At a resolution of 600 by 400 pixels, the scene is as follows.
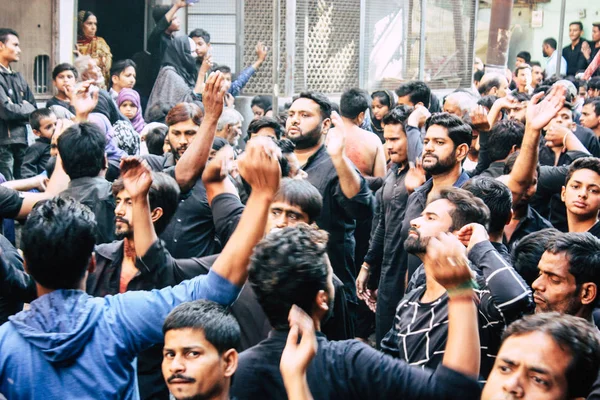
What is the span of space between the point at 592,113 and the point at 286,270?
6827 millimetres

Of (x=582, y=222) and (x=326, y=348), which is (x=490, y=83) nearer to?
(x=582, y=222)

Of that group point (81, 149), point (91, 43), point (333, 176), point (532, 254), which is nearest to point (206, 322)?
point (532, 254)

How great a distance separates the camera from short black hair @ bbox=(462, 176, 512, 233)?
4.54 m

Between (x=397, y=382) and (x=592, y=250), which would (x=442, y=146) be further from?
(x=397, y=382)

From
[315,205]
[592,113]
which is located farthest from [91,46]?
[315,205]

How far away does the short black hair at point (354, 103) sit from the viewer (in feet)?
25.1

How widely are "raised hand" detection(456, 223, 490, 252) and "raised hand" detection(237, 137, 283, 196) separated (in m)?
1.25

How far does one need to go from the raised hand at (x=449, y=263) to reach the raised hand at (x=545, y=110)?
9.20ft

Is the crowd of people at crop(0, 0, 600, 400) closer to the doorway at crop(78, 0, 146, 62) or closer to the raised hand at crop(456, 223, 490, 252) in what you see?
the raised hand at crop(456, 223, 490, 252)

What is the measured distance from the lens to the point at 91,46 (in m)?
11.5

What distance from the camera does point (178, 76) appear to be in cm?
1101

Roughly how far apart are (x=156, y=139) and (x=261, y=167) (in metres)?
4.40

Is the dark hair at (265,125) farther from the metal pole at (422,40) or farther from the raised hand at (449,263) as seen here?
the metal pole at (422,40)

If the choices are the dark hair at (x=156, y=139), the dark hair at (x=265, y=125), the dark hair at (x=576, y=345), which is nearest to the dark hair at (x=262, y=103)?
the dark hair at (x=156, y=139)
